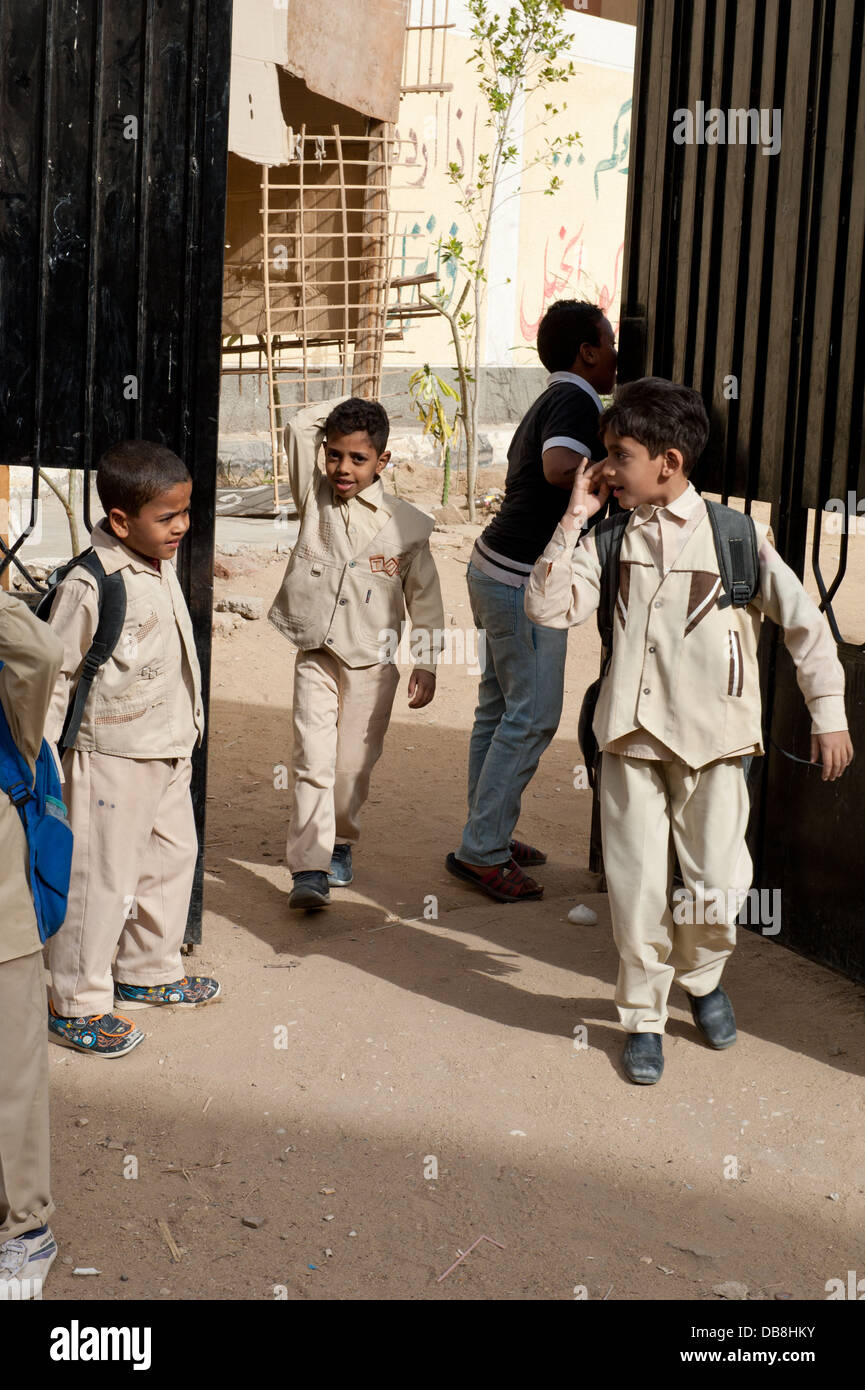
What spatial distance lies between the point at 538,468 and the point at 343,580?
76 centimetres

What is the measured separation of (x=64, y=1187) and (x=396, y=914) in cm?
191

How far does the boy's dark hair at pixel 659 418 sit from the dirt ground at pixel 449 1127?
1.60 metres

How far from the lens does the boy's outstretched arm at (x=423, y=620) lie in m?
4.75

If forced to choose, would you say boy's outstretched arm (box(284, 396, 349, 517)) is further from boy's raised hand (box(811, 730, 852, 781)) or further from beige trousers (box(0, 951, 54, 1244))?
beige trousers (box(0, 951, 54, 1244))

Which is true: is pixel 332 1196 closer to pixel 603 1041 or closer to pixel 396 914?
pixel 603 1041

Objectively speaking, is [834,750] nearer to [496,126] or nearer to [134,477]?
[134,477]

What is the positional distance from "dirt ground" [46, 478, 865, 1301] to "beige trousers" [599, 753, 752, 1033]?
11.0 inches

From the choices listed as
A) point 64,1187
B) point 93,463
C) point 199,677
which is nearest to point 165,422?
point 93,463

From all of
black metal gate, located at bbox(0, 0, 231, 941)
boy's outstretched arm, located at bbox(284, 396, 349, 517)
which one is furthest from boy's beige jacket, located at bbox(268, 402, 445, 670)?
black metal gate, located at bbox(0, 0, 231, 941)

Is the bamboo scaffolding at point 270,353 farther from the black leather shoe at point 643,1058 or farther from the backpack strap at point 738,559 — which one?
the black leather shoe at point 643,1058

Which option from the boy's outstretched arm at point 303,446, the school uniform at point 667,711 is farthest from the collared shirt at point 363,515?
the school uniform at point 667,711

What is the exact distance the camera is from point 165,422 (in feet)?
13.6

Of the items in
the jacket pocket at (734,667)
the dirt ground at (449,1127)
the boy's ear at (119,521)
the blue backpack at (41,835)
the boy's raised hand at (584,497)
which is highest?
the boy's raised hand at (584,497)

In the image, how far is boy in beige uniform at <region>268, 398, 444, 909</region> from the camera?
4.74 meters
